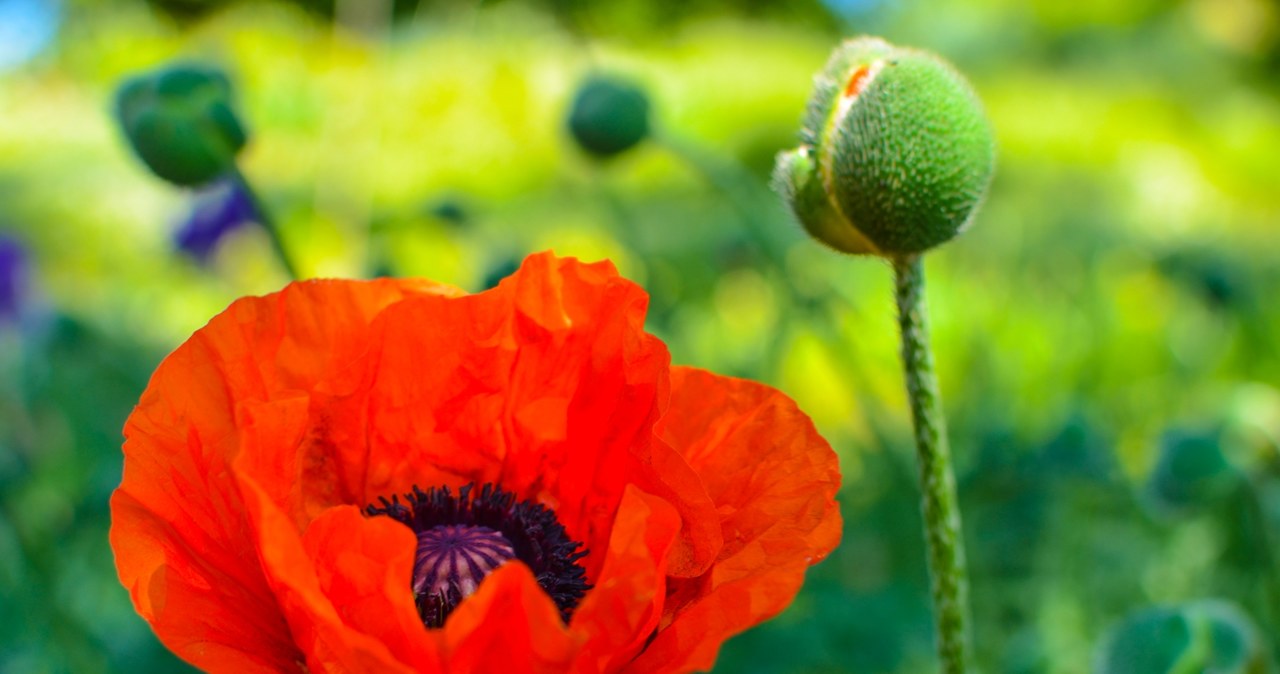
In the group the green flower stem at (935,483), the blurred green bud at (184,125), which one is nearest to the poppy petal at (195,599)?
the green flower stem at (935,483)

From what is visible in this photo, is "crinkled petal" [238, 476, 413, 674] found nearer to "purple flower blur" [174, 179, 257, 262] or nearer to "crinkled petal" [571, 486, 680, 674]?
"crinkled petal" [571, 486, 680, 674]

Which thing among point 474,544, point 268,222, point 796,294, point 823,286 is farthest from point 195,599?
point 823,286

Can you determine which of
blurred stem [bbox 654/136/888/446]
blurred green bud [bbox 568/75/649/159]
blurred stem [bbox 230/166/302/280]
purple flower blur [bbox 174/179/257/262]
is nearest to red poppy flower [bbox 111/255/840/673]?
blurred stem [bbox 230/166/302/280]

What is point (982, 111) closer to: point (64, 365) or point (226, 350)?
point (226, 350)

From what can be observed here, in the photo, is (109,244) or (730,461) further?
(109,244)

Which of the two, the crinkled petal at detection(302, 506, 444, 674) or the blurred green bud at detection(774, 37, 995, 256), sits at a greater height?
the blurred green bud at detection(774, 37, 995, 256)

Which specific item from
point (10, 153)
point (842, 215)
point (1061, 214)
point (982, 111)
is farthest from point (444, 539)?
point (10, 153)

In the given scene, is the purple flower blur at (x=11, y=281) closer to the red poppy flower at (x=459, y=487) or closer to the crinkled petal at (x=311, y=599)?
the red poppy flower at (x=459, y=487)
